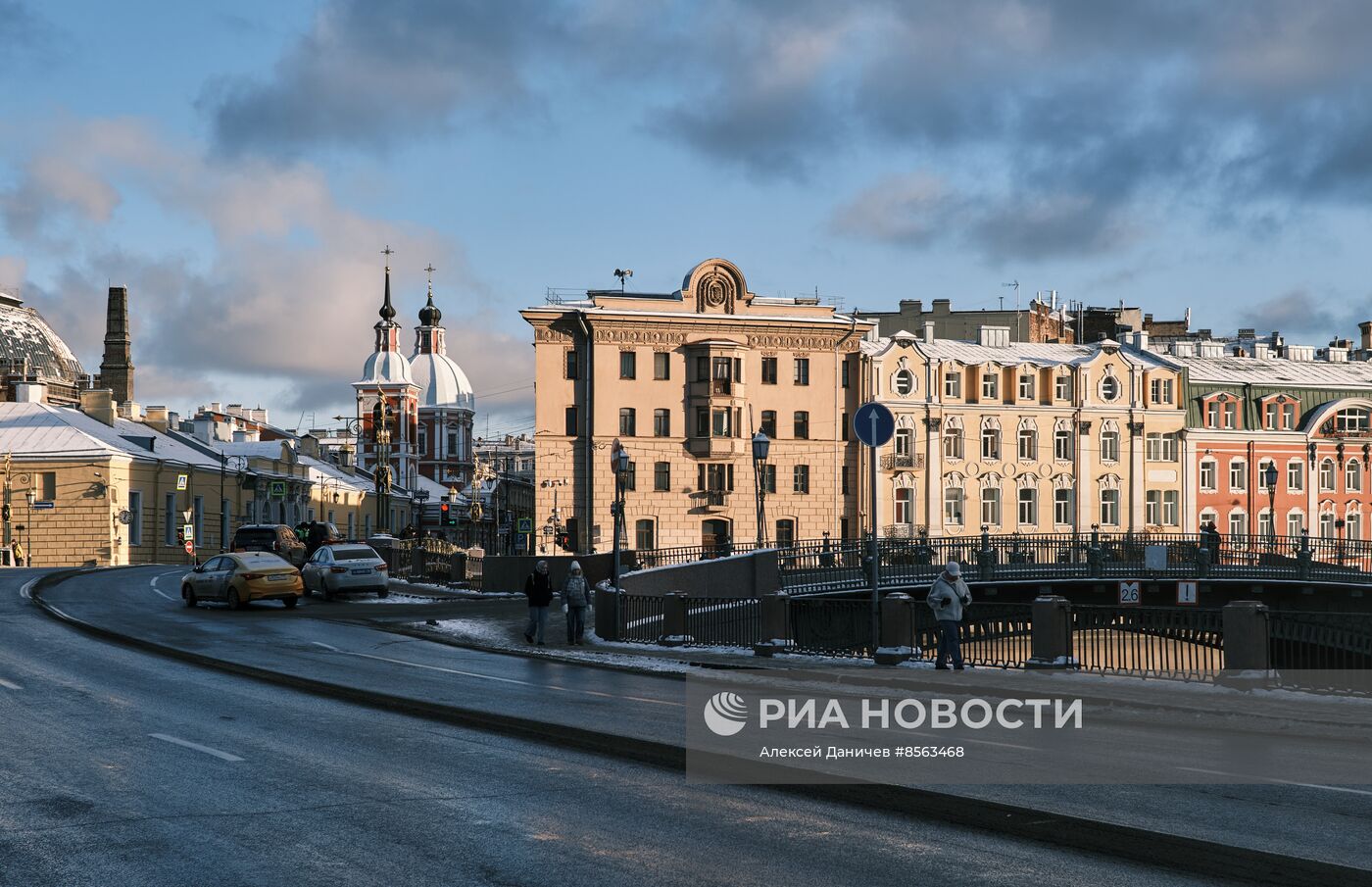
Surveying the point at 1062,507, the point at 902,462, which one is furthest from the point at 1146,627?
the point at 1062,507

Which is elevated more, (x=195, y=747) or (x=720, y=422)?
(x=720, y=422)

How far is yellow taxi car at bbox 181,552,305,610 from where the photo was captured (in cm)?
3762

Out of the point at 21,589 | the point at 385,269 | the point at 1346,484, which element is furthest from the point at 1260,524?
the point at 385,269

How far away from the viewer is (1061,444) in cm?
8306

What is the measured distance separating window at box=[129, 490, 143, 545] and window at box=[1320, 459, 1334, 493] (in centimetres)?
6503

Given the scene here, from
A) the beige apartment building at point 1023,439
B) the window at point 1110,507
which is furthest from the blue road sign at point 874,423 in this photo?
the window at point 1110,507

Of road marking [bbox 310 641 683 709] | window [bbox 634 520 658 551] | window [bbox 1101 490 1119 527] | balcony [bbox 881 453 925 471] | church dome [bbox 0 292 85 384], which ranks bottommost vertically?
road marking [bbox 310 641 683 709]

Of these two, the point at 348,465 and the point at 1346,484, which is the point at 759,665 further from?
the point at 348,465

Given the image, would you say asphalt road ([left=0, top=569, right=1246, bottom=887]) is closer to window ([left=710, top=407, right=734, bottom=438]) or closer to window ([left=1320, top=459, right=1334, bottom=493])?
window ([left=710, top=407, right=734, bottom=438])

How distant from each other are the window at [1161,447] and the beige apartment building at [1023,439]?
6 cm

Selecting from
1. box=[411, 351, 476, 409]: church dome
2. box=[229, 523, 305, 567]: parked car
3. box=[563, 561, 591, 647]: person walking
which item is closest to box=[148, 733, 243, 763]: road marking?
box=[563, 561, 591, 647]: person walking

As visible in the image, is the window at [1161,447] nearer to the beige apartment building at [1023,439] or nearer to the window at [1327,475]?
the beige apartment building at [1023,439]

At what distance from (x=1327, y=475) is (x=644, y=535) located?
4066cm

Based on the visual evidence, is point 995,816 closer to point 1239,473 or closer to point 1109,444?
point 1109,444
